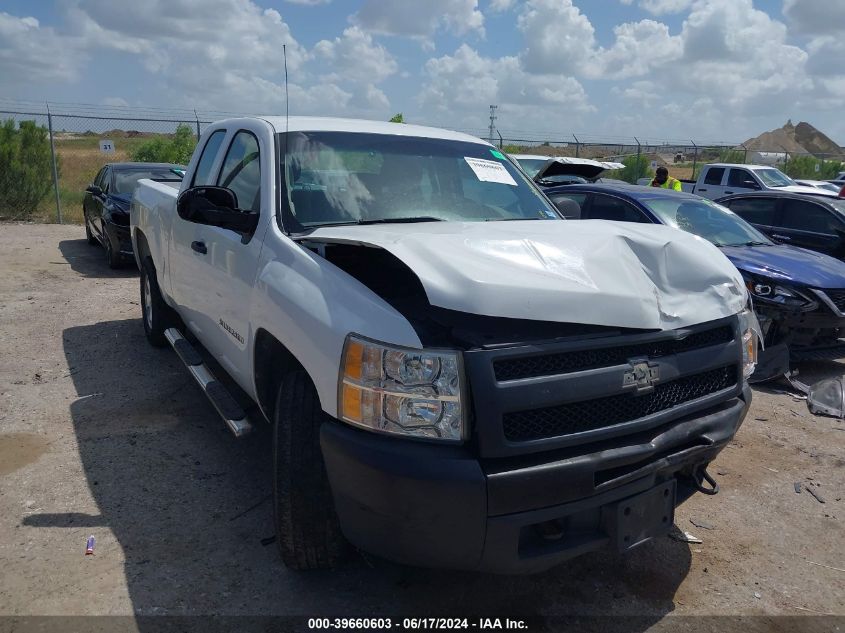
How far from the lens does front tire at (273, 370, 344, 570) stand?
2.75m

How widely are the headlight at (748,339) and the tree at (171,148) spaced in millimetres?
18005

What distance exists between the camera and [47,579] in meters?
2.97

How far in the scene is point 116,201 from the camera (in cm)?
1021

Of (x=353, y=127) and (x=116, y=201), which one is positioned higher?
(x=353, y=127)

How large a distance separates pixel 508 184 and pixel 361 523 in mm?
2446

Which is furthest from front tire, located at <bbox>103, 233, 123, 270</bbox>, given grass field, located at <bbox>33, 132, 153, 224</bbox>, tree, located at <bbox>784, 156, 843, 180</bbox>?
tree, located at <bbox>784, 156, 843, 180</bbox>

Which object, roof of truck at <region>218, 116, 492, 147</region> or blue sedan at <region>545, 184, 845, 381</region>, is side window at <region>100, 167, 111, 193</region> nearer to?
blue sedan at <region>545, 184, 845, 381</region>

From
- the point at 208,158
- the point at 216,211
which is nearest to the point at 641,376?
the point at 216,211

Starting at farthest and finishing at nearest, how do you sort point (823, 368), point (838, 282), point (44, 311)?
point (44, 311)
point (823, 368)
point (838, 282)

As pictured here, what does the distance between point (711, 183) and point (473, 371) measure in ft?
60.7

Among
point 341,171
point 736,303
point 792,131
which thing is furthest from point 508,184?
point 792,131

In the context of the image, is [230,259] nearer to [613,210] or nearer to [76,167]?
[613,210]

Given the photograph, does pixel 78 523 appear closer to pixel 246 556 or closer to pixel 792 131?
pixel 246 556

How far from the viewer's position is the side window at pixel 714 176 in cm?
A: 1859
